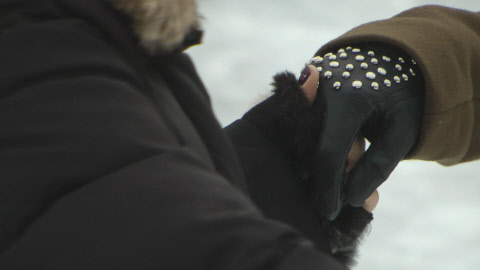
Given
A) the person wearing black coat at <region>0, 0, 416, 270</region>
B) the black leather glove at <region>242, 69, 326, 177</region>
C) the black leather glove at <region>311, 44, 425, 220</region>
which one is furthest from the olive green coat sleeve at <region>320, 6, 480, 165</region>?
the person wearing black coat at <region>0, 0, 416, 270</region>

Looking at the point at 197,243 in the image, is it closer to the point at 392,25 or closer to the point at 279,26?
the point at 392,25

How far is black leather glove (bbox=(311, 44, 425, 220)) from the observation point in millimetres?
948

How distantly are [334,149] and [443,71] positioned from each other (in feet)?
0.64

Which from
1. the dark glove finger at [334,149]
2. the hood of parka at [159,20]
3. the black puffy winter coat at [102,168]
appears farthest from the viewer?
the dark glove finger at [334,149]

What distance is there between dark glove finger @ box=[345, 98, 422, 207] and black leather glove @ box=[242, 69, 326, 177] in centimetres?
7

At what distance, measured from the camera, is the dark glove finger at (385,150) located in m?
0.97

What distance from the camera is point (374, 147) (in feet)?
3.20

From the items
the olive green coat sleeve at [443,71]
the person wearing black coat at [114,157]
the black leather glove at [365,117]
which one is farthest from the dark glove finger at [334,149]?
the person wearing black coat at [114,157]

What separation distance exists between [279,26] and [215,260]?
56.6 inches

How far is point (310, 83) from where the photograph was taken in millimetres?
981

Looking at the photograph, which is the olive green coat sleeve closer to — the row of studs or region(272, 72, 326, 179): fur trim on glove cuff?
the row of studs

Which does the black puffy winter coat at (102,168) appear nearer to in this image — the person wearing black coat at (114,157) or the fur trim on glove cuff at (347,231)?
the person wearing black coat at (114,157)

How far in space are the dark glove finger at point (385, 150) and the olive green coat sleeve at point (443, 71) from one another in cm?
3

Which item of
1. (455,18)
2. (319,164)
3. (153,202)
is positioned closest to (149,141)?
(153,202)
